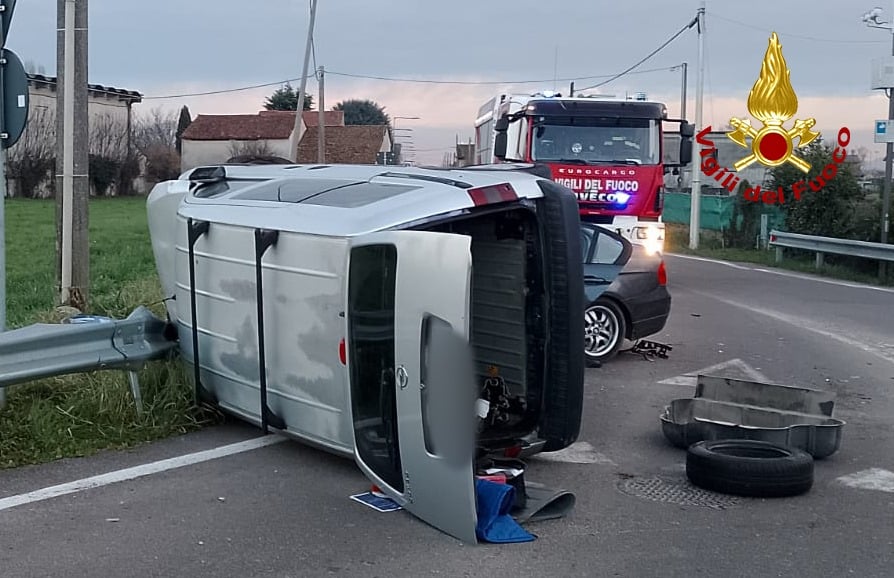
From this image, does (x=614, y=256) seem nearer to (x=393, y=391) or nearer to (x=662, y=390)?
(x=662, y=390)

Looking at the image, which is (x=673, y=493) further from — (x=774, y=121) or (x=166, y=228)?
(x=774, y=121)

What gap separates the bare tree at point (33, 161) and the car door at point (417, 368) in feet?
156

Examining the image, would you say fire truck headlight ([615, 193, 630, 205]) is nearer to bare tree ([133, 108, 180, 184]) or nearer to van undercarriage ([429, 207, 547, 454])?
van undercarriage ([429, 207, 547, 454])

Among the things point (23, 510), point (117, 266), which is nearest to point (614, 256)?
point (23, 510)

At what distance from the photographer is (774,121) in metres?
28.5

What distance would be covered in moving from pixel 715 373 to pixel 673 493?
4409mm

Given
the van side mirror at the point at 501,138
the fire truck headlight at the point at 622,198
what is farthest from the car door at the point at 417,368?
the van side mirror at the point at 501,138

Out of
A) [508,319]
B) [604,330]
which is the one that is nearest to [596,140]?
[604,330]

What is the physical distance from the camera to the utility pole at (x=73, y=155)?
10609 mm

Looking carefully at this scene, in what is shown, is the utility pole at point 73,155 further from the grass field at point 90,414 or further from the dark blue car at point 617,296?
the dark blue car at point 617,296

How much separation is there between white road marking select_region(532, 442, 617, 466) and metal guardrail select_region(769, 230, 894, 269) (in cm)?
1628

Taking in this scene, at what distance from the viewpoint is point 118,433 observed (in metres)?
7.62

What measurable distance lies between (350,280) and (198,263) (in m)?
1.97

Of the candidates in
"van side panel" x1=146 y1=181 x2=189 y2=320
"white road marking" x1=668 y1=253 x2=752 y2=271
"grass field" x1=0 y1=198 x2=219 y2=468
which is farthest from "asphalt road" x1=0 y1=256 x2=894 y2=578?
"white road marking" x1=668 y1=253 x2=752 y2=271
